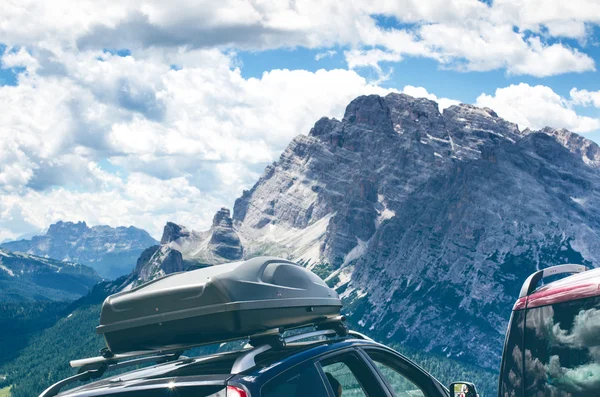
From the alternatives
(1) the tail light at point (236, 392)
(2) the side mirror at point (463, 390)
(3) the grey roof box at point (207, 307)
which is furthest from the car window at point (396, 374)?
(1) the tail light at point (236, 392)

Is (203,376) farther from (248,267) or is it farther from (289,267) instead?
(289,267)

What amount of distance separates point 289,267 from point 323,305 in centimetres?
77

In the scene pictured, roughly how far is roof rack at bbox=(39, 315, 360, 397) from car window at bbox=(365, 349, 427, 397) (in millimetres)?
329

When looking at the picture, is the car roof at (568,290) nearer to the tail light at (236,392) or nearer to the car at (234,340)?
the car at (234,340)

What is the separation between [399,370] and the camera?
359 inches

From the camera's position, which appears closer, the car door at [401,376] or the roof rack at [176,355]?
the roof rack at [176,355]

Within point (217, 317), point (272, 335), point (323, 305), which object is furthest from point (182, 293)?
point (323, 305)

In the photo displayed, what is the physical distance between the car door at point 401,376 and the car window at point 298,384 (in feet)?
4.85

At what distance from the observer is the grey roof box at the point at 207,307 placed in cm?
679

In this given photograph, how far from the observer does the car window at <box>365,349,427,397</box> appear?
8516mm

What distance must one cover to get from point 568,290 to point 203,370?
358 cm

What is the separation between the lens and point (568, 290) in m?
7.26

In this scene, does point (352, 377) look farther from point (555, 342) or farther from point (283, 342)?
point (555, 342)

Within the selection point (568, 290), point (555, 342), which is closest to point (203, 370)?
point (555, 342)
